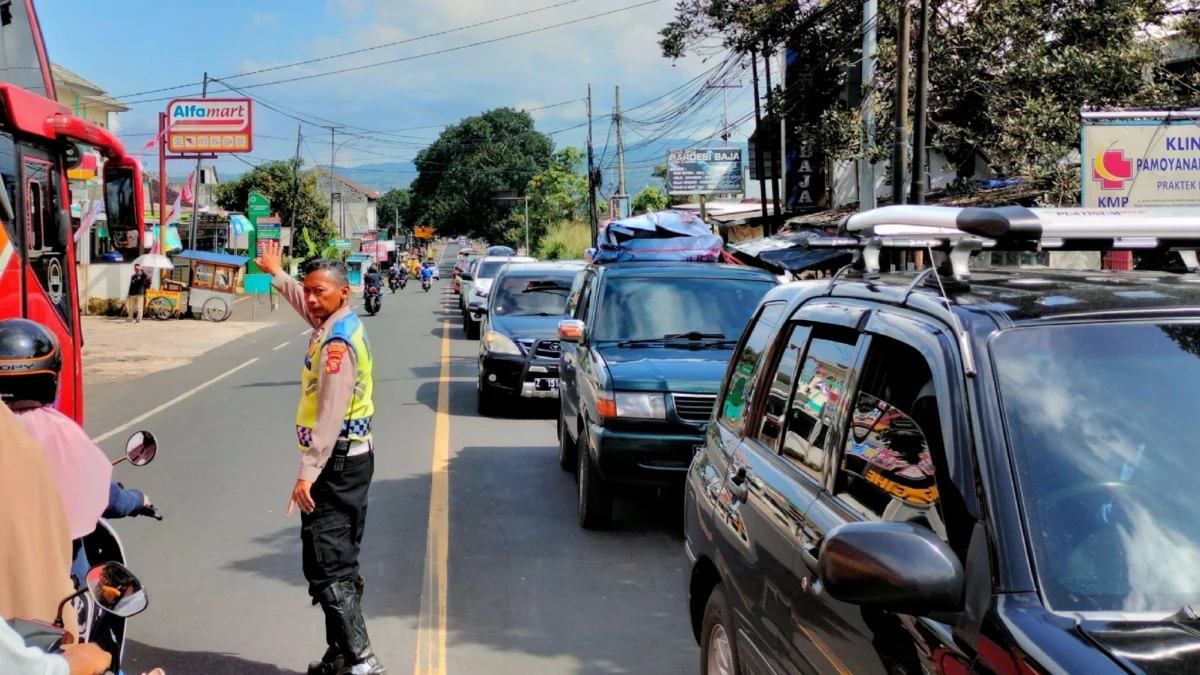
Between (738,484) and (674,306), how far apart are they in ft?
15.6

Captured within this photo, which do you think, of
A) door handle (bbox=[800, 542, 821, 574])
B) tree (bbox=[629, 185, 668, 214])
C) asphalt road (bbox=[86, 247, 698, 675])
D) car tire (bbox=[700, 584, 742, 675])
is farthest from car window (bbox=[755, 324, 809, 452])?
tree (bbox=[629, 185, 668, 214])

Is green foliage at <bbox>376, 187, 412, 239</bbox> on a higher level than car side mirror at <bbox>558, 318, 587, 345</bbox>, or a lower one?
higher

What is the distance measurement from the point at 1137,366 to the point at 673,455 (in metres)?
4.74

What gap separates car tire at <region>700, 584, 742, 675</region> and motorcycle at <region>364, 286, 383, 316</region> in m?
32.8

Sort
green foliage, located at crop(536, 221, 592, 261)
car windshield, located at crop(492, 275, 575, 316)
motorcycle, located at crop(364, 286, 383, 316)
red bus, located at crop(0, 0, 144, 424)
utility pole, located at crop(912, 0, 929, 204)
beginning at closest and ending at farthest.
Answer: red bus, located at crop(0, 0, 144, 424) < utility pole, located at crop(912, 0, 929, 204) < car windshield, located at crop(492, 275, 575, 316) < motorcycle, located at crop(364, 286, 383, 316) < green foliage, located at crop(536, 221, 592, 261)

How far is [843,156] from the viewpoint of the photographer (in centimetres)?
1694

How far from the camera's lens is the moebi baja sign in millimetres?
46844

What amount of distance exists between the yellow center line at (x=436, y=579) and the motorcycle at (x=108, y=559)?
1485 millimetres

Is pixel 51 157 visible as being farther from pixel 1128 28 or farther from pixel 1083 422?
pixel 1128 28

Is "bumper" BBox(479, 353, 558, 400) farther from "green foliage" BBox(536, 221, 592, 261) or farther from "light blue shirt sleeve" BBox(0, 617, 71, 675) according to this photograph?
"green foliage" BBox(536, 221, 592, 261)

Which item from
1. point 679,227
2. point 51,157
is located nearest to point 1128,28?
point 679,227

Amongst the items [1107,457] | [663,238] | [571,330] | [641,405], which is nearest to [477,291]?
[663,238]

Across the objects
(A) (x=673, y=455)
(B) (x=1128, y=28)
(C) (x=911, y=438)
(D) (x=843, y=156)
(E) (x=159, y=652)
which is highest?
(B) (x=1128, y=28)

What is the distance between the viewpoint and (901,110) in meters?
14.5
